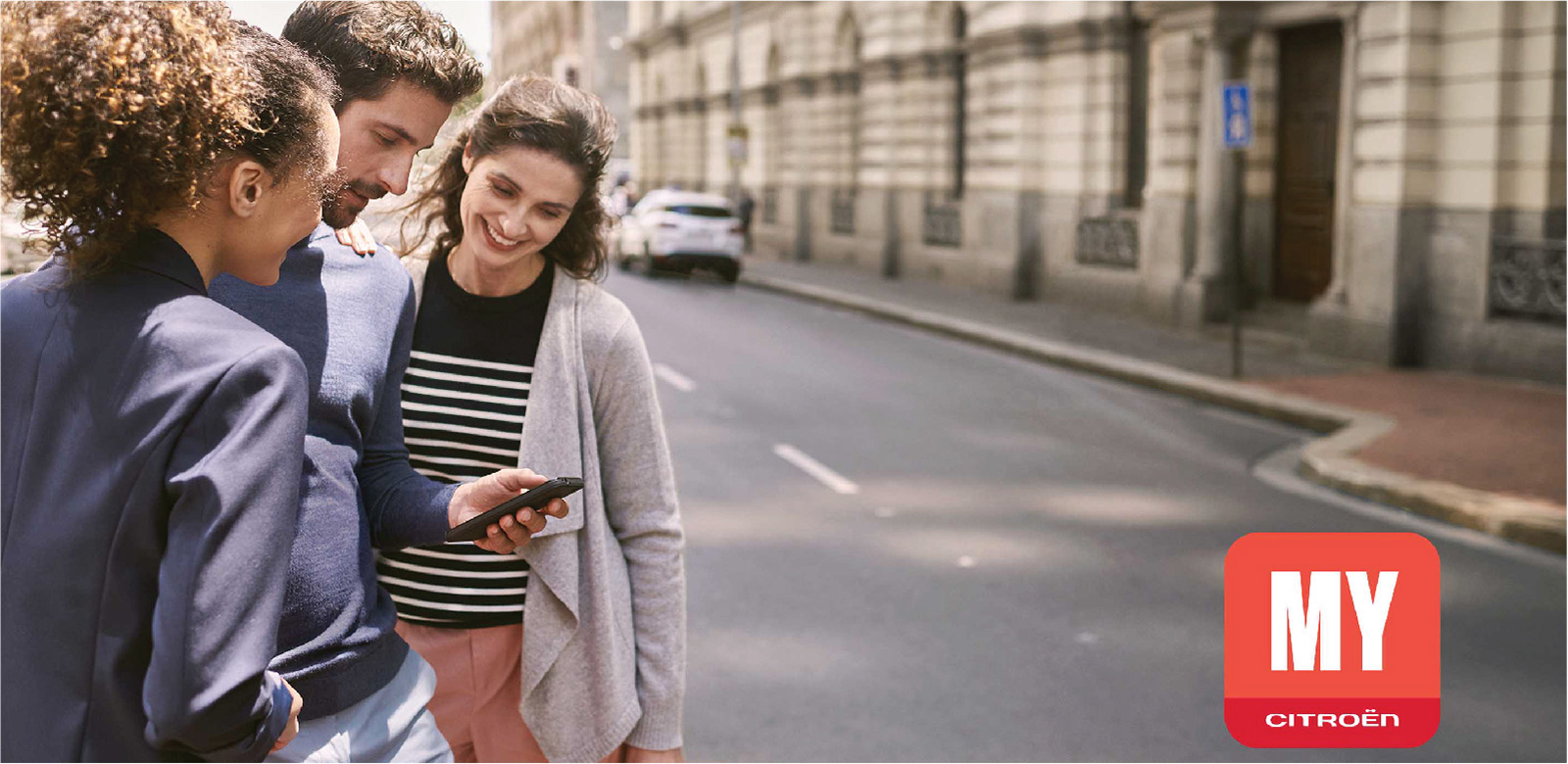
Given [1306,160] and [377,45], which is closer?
[377,45]

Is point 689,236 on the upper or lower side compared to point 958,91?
lower

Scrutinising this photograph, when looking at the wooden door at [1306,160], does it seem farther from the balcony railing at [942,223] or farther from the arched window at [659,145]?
the arched window at [659,145]

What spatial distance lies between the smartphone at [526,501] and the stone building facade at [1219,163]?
14.1 metres

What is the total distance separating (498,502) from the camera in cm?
213

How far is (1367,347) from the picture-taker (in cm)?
1625

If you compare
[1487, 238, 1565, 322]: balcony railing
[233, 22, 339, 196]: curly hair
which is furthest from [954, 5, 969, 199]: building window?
[233, 22, 339, 196]: curly hair

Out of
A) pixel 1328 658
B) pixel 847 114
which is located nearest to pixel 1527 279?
pixel 1328 658

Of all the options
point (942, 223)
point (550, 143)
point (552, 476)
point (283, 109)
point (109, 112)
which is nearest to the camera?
point (109, 112)

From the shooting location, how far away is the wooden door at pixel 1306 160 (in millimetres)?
18797

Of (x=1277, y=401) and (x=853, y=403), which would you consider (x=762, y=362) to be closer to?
(x=853, y=403)

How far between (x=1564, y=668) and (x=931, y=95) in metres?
22.8

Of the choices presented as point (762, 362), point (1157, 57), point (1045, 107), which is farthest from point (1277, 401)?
point (1045, 107)

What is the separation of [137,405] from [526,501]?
62 centimetres

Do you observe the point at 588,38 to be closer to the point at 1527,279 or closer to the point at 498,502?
the point at 1527,279
